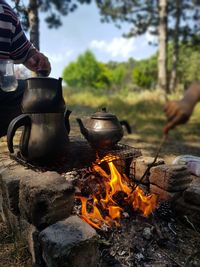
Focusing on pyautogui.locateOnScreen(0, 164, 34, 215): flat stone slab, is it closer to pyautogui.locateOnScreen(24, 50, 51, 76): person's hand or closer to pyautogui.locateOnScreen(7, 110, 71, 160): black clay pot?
pyautogui.locateOnScreen(7, 110, 71, 160): black clay pot

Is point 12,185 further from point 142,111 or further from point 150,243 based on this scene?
point 142,111

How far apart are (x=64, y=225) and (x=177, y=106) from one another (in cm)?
108

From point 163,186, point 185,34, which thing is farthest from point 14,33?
point 185,34

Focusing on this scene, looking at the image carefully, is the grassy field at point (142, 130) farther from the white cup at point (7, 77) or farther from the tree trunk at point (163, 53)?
the white cup at point (7, 77)

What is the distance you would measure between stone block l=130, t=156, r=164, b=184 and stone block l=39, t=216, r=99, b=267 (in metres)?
1.24

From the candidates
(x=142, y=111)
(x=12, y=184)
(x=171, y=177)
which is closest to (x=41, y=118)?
(x=12, y=184)

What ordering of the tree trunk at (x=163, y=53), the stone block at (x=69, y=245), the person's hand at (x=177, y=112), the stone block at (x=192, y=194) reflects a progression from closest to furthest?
1. the person's hand at (x=177, y=112)
2. the stone block at (x=69, y=245)
3. the stone block at (x=192, y=194)
4. the tree trunk at (x=163, y=53)

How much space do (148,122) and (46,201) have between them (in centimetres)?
697

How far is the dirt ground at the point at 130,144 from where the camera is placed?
8.10 feet

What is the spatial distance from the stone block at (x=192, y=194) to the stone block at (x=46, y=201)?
109 centimetres

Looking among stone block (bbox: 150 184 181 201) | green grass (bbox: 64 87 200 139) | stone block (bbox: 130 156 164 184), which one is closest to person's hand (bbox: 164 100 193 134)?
stone block (bbox: 150 184 181 201)

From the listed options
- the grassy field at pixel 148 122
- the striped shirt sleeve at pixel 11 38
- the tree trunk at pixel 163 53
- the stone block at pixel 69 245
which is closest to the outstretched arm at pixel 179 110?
the stone block at pixel 69 245

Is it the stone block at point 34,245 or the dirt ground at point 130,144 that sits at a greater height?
the stone block at point 34,245

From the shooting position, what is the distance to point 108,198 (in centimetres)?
278
